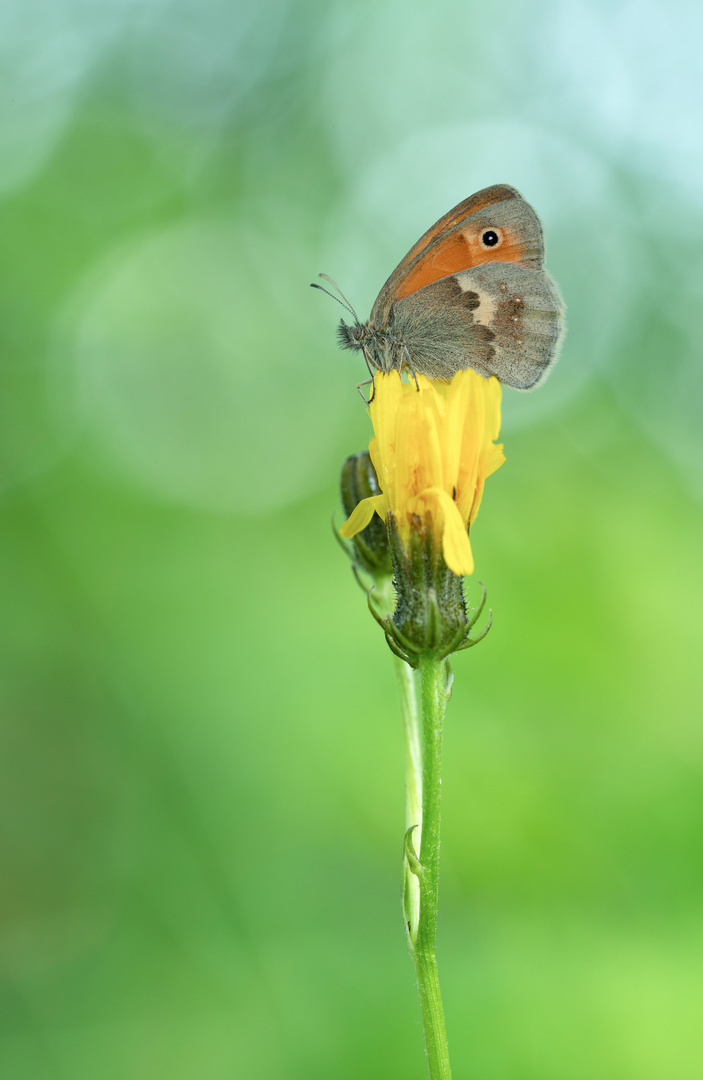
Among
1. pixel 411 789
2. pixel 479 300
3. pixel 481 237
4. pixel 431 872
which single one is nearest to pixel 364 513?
pixel 411 789

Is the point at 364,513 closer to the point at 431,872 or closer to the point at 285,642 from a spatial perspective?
the point at 431,872

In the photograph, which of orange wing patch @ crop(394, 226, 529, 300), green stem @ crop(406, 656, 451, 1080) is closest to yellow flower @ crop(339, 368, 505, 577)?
green stem @ crop(406, 656, 451, 1080)

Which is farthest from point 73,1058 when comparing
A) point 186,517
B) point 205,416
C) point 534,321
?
point 205,416

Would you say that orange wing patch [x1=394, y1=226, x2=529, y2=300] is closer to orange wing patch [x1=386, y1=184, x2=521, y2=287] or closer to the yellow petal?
orange wing patch [x1=386, y1=184, x2=521, y2=287]

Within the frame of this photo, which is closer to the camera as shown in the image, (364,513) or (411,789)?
(411,789)

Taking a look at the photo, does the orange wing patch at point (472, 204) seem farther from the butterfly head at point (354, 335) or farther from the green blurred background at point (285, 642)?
the green blurred background at point (285, 642)

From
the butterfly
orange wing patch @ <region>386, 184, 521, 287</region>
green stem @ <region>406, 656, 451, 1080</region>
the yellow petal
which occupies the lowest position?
green stem @ <region>406, 656, 451, 1080</region>
